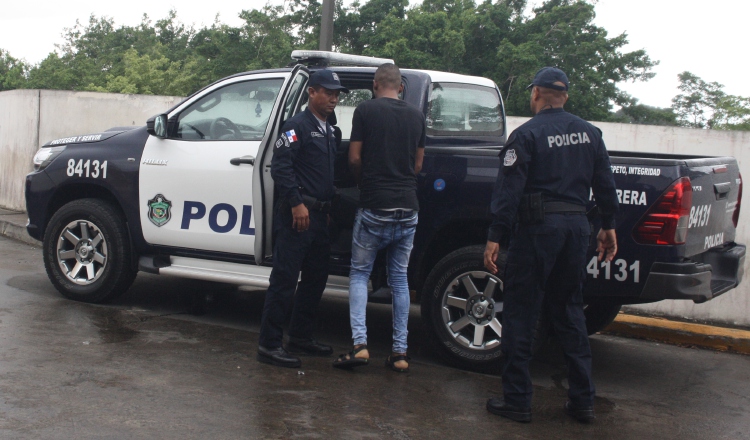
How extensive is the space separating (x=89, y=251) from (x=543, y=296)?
3550mm

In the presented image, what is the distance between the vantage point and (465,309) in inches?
197

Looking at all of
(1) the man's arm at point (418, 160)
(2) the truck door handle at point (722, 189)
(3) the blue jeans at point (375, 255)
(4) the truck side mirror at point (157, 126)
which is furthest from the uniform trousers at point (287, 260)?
(2) the truck door handle at point (722, 189)

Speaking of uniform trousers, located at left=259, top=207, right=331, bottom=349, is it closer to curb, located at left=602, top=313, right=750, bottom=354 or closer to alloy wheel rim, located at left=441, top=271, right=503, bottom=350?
alloy wheel rim, located at left=441, top=271, right=503, bottom=350

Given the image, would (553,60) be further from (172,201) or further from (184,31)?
(172,201)

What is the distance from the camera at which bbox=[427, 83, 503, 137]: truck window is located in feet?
18.4

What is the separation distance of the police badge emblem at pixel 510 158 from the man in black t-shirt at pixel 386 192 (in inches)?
31.0

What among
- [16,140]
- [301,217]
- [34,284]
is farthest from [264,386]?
[16,140]

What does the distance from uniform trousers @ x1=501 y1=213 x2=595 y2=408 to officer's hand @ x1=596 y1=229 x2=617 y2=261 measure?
14 centimetres

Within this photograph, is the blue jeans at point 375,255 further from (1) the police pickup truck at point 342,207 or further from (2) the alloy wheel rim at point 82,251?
(2) the alloy wheel rim at point 82,251

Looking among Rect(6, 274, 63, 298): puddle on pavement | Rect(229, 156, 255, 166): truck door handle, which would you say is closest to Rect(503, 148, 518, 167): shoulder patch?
Rect(229, 156, 255, 166): truck door handle

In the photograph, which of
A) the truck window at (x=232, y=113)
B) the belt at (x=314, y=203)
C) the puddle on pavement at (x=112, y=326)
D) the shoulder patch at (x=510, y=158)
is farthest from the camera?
the truck window at (x=232, y=113)

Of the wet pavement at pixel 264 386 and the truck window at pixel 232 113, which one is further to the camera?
the truck window at pixel 232 113

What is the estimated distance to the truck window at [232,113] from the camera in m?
5.74

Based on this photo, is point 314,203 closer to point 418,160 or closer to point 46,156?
point 418,160
